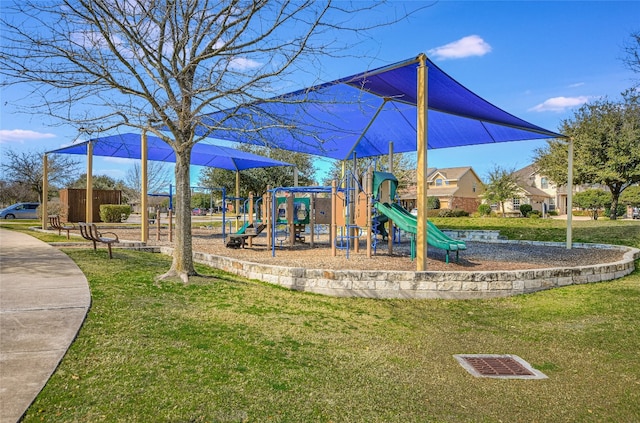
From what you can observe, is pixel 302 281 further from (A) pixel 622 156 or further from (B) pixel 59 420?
(A) pixel 622 156

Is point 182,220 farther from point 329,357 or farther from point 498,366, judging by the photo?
point 498,366

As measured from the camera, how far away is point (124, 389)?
3000 millimetres

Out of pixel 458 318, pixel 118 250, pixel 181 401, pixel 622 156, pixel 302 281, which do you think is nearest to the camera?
pixel 181 401

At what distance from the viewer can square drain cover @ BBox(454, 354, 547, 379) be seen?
12.4ft

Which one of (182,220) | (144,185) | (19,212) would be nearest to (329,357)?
(182,220)

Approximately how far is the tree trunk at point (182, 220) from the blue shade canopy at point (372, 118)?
2.02 feet

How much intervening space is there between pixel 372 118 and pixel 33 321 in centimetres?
921

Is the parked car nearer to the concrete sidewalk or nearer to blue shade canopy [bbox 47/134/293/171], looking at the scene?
blue shade canopy [bbox 47/134/293/171]

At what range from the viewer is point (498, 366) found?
401 centimetres

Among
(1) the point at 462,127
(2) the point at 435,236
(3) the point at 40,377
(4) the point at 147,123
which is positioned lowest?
(3) the point at 40,377

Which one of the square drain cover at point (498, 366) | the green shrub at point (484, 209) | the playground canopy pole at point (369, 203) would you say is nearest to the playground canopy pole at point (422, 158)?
the playground canopy pole at point (369, 203)

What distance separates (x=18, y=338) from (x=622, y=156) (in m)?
29.2

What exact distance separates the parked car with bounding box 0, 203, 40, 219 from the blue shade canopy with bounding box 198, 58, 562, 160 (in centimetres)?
2637

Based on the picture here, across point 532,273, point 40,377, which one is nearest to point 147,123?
point 40,377
